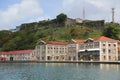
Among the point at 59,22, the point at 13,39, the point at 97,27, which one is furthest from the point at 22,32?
the point at 97,27

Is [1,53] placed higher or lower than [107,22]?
lower

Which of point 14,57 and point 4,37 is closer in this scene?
point 14,57

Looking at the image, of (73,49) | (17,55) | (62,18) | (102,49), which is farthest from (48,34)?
(102,49)

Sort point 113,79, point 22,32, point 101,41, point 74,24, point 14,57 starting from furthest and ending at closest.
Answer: point 22,32
point 74,24
point 14,57
point 101,41
point 113,79

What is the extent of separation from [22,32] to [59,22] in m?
23.0

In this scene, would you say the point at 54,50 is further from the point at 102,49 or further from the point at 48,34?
the point at 102,49

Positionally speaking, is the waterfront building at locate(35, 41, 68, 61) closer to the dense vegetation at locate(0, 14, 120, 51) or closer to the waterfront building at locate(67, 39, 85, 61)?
the waterfront building at locate(67, 39, 85, 61)

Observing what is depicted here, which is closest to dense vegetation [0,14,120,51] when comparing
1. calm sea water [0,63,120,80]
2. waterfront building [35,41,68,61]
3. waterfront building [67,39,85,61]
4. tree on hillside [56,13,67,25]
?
tree on hillside [56,13,67,25]

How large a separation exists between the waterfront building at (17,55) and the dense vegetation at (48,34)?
8237 mm

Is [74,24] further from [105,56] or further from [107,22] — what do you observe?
[105,56]

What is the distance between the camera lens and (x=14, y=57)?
6329 inches

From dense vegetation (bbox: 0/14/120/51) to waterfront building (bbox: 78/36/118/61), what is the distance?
17015 mm

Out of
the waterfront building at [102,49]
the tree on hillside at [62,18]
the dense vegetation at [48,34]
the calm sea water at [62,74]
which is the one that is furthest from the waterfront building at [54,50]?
the calm sea water at [62,74]

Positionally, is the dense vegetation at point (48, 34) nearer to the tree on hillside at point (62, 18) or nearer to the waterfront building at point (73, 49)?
the tree on hillside at point (62, 18)
